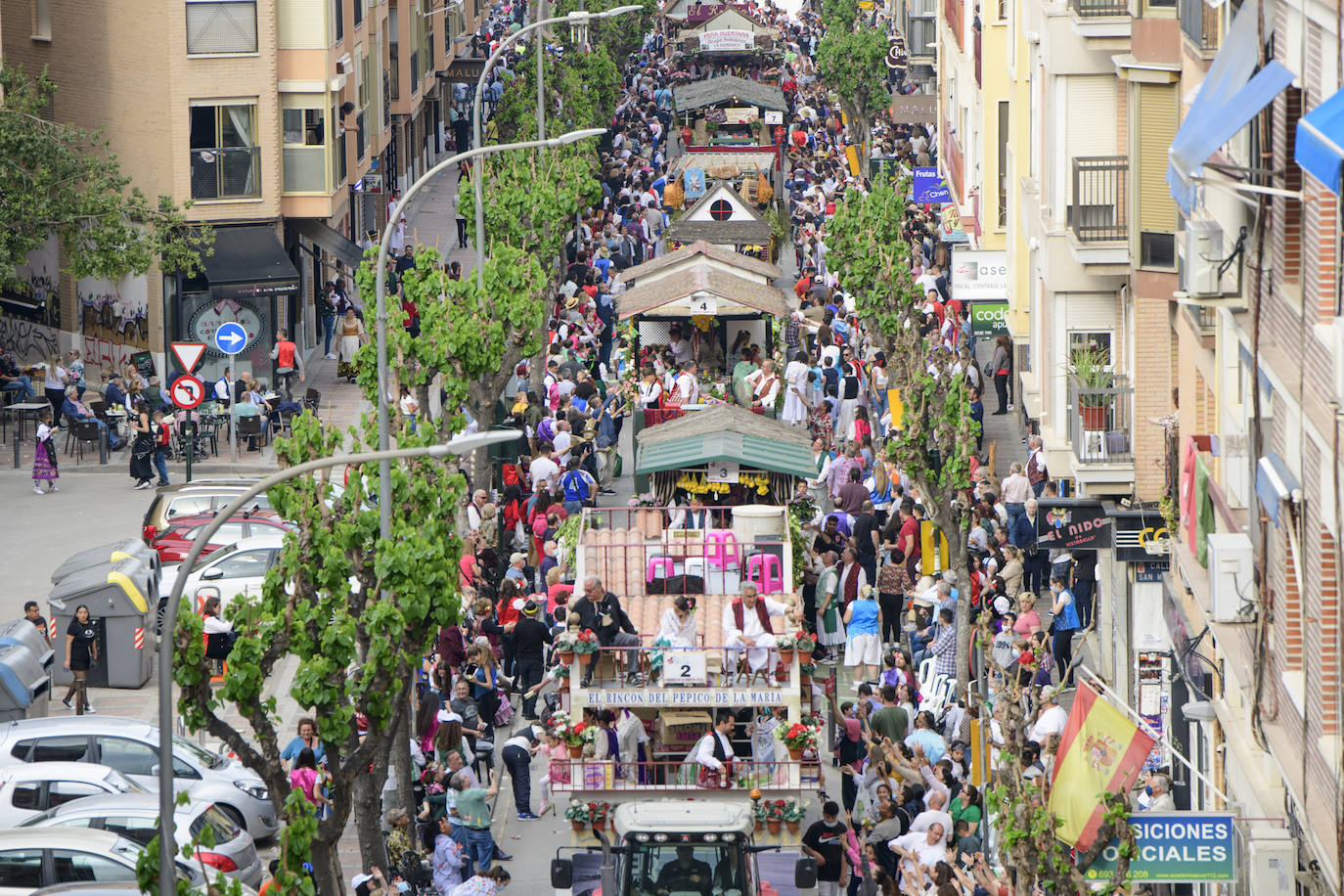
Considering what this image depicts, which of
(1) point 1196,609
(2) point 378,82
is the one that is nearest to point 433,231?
(2) point 378,82

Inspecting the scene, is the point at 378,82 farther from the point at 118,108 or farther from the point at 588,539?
the point at 588,539

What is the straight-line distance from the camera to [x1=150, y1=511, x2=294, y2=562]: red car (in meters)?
33.7

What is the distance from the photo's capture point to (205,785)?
23.9m

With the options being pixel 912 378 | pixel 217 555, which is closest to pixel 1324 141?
pixel 217 555

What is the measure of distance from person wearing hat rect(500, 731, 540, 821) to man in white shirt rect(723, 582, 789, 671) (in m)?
2.45

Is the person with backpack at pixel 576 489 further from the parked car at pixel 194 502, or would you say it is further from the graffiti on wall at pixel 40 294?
the graffiti on wall at pixel 40 294

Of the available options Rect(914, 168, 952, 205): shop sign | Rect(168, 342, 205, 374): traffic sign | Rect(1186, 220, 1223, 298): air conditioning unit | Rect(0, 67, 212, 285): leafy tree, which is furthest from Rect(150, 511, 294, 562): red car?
Rect(914, 168, 952, 205): shop sign

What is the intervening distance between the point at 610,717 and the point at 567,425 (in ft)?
43.9

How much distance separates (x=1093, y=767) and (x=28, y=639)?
15493 mm

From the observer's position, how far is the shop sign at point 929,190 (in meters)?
49.7

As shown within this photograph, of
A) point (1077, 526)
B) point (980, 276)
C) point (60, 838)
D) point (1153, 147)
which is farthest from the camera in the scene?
point (980, 276)

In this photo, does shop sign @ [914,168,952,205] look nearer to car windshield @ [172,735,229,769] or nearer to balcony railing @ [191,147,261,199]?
balcony railing @ [191,147,261,199]

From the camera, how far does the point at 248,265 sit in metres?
46.8

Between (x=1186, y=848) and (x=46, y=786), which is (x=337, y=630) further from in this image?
(x=1186, y=848)
